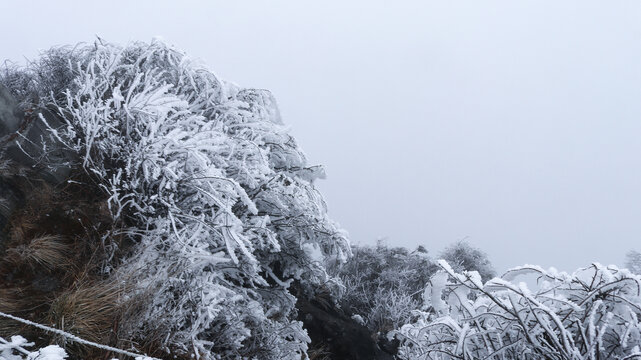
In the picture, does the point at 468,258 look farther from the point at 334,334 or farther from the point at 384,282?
the point at 334,334

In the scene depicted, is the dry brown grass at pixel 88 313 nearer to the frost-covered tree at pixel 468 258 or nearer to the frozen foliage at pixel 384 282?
the frozen foliage at pixel 384 282

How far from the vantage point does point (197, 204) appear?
159 inches

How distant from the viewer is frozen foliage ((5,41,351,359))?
133 inches

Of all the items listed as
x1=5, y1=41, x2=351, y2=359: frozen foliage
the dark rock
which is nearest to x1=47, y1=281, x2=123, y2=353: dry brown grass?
x1=5, y1=41, x2=351, y2=359: frozen foliage

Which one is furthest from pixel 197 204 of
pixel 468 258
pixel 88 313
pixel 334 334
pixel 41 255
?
pixel 468 258

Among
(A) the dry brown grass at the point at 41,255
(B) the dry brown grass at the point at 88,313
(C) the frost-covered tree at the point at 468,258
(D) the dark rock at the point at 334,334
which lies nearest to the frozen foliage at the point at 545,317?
(B) the dry brown grass at the point at 88,313

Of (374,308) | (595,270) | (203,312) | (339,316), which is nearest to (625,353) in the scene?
(595,270)

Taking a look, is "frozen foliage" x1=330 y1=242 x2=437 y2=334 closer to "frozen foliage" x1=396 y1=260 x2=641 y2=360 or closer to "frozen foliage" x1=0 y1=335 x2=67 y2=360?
"frozen foliage" x1=396 y1=260 x2=641 y2=360

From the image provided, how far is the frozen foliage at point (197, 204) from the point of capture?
3.37 m

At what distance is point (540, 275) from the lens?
2562mm

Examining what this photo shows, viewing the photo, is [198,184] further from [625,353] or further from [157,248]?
[625,353]

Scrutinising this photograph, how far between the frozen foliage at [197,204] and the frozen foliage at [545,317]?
1860mm

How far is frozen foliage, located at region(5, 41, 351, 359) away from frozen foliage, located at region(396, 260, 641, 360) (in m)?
1.86

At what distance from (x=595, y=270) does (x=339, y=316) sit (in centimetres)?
575
